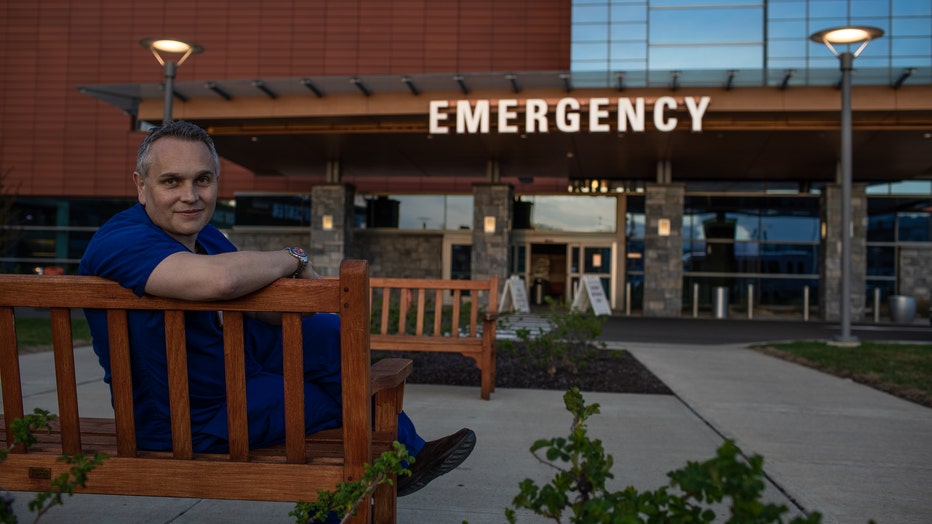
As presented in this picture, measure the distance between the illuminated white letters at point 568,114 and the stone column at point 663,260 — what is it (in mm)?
4678

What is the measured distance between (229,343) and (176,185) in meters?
0.57

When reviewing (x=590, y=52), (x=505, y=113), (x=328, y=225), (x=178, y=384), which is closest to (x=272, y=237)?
(x=328, y=225)

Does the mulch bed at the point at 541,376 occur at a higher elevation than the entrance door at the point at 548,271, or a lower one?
lower

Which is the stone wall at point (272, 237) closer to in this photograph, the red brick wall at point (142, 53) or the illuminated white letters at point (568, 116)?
the red brick wall at point (142, 53)

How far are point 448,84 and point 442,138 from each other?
6.52 ft

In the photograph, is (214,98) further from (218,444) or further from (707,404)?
(218,444)

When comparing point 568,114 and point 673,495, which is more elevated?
point 568,114

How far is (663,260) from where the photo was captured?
20.3 meters

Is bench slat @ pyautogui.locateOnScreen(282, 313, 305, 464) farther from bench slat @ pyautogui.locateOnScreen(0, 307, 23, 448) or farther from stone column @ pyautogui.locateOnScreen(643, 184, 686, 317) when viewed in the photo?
stone column @ pyautogui.locateOnScreen(643, 184, 686, 317)

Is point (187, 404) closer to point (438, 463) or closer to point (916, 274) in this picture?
point (438, 463)

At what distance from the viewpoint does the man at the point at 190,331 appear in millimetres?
1853

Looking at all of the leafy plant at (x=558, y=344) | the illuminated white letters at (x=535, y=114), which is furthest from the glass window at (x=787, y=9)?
the leafy plant at (x=558, y=344)

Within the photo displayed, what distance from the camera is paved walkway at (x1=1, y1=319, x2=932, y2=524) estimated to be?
3057 millimetres

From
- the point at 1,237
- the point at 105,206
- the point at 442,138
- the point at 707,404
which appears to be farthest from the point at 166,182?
the point at 105,206
